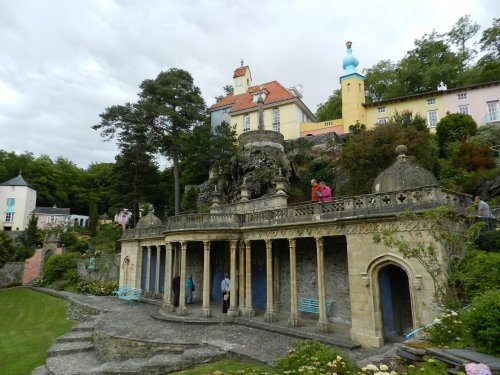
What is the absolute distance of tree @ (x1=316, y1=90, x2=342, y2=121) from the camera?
46656 mm

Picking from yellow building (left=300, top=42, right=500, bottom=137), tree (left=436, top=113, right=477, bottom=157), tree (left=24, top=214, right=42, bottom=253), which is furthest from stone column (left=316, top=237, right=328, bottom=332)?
tree (left=24, top=214, right=42, bottom=253)

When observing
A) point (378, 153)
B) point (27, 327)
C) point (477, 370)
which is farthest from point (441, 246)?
point (27, 327)

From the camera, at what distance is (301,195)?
3092cm

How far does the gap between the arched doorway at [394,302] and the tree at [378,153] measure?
9294mm

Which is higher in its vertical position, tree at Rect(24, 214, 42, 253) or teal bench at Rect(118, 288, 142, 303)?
tree at Rect(24, 214, 42, 253)

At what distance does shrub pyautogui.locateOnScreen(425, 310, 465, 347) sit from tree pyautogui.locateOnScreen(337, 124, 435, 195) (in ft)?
48.4

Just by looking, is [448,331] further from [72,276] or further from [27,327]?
[72,276]

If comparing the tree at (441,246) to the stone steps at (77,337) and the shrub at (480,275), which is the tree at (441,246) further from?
the stone steps at (77,337)

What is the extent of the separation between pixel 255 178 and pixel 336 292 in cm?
1662

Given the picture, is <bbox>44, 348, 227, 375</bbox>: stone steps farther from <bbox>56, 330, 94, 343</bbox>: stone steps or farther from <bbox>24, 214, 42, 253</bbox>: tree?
<bbox>24, 214, 42, 253</bbox>: tree

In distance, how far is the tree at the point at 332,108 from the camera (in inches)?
1837

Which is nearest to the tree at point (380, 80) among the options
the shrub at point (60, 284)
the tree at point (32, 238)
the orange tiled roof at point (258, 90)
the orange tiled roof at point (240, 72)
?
the orange tiled roof at point (258, 90)

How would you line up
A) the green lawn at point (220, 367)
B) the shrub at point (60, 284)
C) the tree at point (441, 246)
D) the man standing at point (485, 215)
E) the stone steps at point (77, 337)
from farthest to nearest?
the shrub at point (60, 284), the stone steps at point (77, 337), the man standing at point (485, 215), the green lawn at point (220, 367), the tree at point (441, 246)

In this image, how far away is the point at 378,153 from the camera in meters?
21.8
